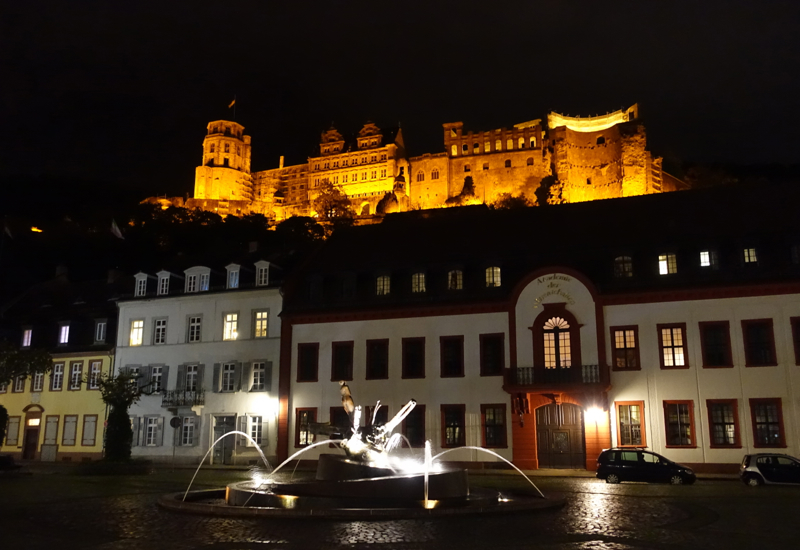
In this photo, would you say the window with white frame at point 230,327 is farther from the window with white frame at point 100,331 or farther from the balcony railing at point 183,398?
the window with white frame at point 100,331

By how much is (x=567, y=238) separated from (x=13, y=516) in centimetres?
2838

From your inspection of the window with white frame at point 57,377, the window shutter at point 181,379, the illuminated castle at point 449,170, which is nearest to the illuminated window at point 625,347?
the window shutter at point 181,379

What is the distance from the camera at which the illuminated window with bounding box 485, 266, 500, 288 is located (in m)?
37.8

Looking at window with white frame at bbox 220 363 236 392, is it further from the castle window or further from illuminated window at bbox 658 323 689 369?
illuminated window at bbox 658 323 689 369

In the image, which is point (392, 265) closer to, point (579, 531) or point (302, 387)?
point (302, 387)

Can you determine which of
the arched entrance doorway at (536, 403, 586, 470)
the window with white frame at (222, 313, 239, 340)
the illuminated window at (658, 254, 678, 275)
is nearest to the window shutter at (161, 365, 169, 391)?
the window with white frame at (222, 313, 239, 340)

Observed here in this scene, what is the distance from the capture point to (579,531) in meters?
14.5

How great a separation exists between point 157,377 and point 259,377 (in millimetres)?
6900

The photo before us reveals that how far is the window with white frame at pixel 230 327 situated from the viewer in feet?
141

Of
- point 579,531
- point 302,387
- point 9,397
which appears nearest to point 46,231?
point 9,397

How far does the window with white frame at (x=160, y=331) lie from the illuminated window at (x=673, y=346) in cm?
2728

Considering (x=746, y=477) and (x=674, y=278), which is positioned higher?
(x=674, y=278)

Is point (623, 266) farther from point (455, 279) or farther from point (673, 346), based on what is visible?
point (455, 279)

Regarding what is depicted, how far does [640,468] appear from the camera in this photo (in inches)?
1091
